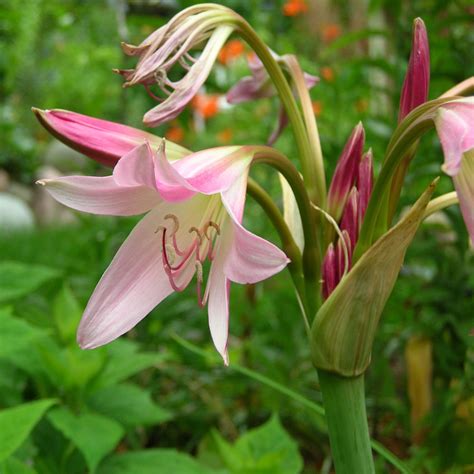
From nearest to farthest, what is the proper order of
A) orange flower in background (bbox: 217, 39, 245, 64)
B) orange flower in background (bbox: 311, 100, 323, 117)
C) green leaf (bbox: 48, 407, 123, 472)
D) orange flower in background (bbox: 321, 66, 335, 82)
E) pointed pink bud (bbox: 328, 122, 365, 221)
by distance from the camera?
pointed pink bud (bbox: 328, 122, 365, 221) < green leaf (bbox: 48, 407, 123, 472) < orange flower in background (bbox: 321, 66, 335, 82) < orange flower in background (bbox: 311, 100, 323, 117) < orange flower in background (bbox: 217, 39, 245, 64)

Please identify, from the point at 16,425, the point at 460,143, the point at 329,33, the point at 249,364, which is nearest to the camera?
the point at 460,143

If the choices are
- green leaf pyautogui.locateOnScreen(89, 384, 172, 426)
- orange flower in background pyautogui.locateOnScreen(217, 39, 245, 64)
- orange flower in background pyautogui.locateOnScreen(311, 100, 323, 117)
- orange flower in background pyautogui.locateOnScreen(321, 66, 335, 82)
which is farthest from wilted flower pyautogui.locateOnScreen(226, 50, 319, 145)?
orange flower in background pyautogui.locateOnScreen(217, 39, 245, 64)

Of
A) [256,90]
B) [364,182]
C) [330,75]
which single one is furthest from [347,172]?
[330,75]

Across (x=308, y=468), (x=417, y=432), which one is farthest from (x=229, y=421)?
(x=417, y=432)

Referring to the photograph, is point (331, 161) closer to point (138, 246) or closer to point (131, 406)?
point (131, 406)

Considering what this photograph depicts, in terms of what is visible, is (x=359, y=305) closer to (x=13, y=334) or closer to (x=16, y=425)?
(x=16, y=425)

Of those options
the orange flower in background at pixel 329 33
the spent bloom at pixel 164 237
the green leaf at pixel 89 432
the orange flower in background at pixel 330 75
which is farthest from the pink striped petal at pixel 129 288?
the orange flower in background at pixel 329 33

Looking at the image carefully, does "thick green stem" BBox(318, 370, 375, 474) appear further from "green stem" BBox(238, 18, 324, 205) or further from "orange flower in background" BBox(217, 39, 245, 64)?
"orange flower in background" BBox(217, 39, 245, 64)
